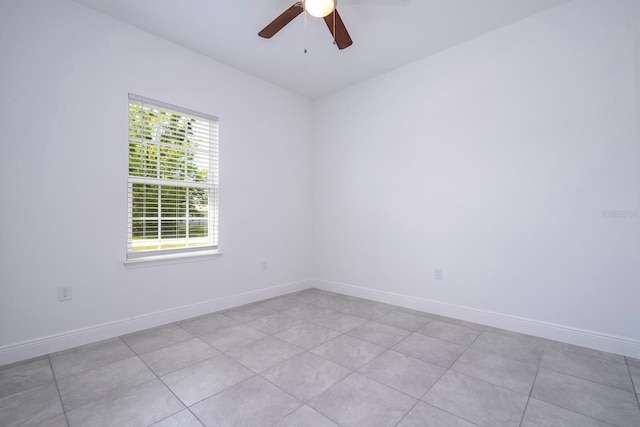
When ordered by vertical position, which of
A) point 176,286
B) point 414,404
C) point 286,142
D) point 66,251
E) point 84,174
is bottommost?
point 414,404

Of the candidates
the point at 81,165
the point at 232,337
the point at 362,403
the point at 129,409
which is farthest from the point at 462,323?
the point at 81,165

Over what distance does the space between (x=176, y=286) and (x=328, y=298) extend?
1869 millimetres

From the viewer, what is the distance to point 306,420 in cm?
156

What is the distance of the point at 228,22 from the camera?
270cm

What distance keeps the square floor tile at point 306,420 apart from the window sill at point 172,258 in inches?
79.9

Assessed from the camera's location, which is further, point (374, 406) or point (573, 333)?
point (573, 333)

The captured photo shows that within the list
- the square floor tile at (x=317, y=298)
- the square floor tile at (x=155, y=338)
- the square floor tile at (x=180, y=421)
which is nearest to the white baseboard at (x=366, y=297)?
the square floor tile at (x=155, y=338)

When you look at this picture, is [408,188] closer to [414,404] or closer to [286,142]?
[286,142]

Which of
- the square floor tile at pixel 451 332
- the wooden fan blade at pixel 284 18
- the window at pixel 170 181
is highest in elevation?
the wooden fan blade at pixel 284 18

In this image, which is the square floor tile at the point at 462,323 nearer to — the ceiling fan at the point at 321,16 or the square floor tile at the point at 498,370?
the square floor tile at the point at 498,370

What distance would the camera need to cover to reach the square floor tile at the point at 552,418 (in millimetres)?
1538

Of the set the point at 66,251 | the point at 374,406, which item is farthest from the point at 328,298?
the point at 66,251

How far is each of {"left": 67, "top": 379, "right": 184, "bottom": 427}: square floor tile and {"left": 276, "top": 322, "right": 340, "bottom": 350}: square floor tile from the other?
3.39ft

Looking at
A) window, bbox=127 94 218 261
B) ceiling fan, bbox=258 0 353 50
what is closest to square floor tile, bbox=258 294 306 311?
window, bbox=127 94 218 261
